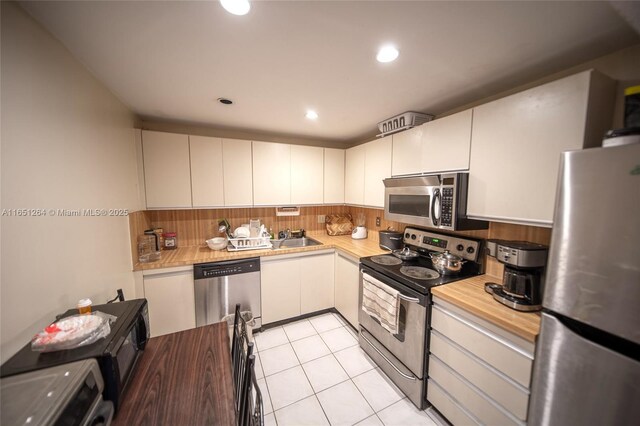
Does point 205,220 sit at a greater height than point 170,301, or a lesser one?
greater

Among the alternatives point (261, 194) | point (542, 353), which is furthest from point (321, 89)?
point (542, 353)

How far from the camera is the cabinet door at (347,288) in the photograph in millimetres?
2271

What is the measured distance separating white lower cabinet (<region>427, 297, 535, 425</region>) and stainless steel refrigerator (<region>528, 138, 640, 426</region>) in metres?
0.08

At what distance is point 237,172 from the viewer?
94.1 inches

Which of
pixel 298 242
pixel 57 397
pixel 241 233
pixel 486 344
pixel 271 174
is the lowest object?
pixel 486 344

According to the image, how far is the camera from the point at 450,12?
0.86 m

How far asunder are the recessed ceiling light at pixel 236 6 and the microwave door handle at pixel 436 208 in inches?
59.4

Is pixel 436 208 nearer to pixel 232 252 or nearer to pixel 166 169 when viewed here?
pixel 232 252

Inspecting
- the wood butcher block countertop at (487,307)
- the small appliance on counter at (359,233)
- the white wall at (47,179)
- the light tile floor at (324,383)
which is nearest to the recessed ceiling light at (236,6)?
the white wall at (47,179)

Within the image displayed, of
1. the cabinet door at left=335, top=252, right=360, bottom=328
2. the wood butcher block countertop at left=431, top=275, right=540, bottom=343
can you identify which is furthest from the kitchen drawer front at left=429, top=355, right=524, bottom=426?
the cabinet door at left=335, top=252, right=360, bottom=328

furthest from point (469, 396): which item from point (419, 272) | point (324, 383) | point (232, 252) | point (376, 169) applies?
point (232, 252)

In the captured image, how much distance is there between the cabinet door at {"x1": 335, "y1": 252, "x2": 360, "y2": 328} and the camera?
7.45ft

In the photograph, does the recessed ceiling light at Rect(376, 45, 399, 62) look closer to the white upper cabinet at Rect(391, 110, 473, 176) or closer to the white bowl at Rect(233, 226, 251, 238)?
the white upper cabinet at Rect(391, 110, 473, 176)

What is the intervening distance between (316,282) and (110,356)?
196 centimetres
